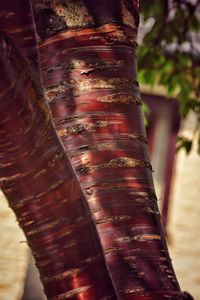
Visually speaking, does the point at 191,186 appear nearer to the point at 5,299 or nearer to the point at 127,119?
the point at 5,299

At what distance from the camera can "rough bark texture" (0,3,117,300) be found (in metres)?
1.02

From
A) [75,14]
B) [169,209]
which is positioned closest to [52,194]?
[75,14]

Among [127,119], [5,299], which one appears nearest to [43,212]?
[127,119]

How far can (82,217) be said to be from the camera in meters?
1.04

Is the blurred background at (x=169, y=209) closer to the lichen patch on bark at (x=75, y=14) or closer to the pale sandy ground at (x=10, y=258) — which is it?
the pale sandy ground at (x=10, y=258)

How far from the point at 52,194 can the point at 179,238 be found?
632cm

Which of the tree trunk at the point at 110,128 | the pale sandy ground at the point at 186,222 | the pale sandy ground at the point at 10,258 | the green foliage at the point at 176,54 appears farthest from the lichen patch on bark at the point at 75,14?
the pale sandy ground at the point at 186,222

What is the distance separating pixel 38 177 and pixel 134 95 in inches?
15.3

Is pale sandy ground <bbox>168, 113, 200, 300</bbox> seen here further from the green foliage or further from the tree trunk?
the tree trunk

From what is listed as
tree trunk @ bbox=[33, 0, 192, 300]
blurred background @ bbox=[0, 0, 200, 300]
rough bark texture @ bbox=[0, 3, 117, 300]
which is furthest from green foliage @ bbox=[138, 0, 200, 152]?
rough bark texture @ bbox=[0, 3, 117, 300]

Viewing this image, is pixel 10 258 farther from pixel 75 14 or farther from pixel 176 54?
pixel 75 14

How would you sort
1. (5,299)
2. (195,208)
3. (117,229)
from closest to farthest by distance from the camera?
1. (117,229)
2. (5,299)
3. (195,208)

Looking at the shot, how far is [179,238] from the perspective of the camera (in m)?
7.15

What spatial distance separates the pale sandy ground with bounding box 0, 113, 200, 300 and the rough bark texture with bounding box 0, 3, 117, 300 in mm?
5613
